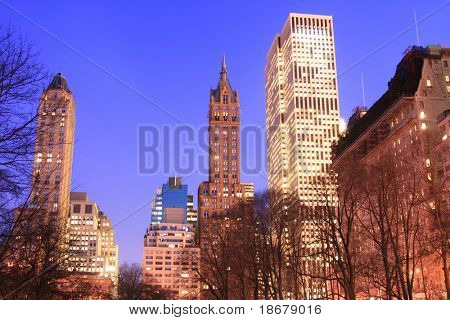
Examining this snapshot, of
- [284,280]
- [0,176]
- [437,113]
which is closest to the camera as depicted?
[0,176]

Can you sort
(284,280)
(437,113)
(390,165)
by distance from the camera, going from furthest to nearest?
(437,113)
(284,280)
(390,165)

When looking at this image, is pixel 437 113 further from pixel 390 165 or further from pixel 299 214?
pixel 390 165

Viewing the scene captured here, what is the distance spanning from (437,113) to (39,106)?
367 feet

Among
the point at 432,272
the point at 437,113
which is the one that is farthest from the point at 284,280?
the point at 437,113

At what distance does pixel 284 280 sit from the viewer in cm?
6469

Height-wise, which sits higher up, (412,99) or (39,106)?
(412,99)

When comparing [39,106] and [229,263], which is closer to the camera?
[39,106]
